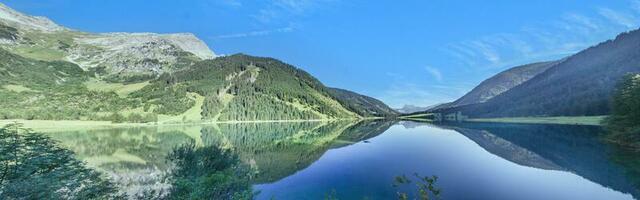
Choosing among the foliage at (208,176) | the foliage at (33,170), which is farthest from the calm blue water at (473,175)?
the foliage at (33,170)

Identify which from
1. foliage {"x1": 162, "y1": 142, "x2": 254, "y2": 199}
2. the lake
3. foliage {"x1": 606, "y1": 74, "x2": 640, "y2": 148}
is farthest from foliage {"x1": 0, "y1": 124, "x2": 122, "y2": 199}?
foliage {"x1": 606, "y1": 74, "x2": 640, "y2": 148}

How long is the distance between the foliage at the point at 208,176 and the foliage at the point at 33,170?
5.99 meters

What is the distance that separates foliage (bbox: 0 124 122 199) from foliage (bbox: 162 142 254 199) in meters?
5.99

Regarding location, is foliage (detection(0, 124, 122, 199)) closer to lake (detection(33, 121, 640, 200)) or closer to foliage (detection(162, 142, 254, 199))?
foliage (detection(162, 142, 254, 199))

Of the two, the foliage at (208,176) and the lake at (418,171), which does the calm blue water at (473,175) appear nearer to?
the lake at (418,171)

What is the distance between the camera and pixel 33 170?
49.6 feet

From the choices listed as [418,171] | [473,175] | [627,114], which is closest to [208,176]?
[418,171]

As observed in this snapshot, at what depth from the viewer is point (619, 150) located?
2739 inches

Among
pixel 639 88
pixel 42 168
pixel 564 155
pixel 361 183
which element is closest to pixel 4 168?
pixel 42 168

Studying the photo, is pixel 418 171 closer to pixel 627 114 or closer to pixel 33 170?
pixel 33 170

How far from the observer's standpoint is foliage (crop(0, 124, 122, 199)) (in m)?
13.4

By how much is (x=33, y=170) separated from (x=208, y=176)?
11560 millimetres

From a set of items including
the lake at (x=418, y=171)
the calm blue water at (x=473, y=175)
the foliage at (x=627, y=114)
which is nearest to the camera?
the calm blue water at (x=473, y=175)

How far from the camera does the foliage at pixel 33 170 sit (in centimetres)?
1336
